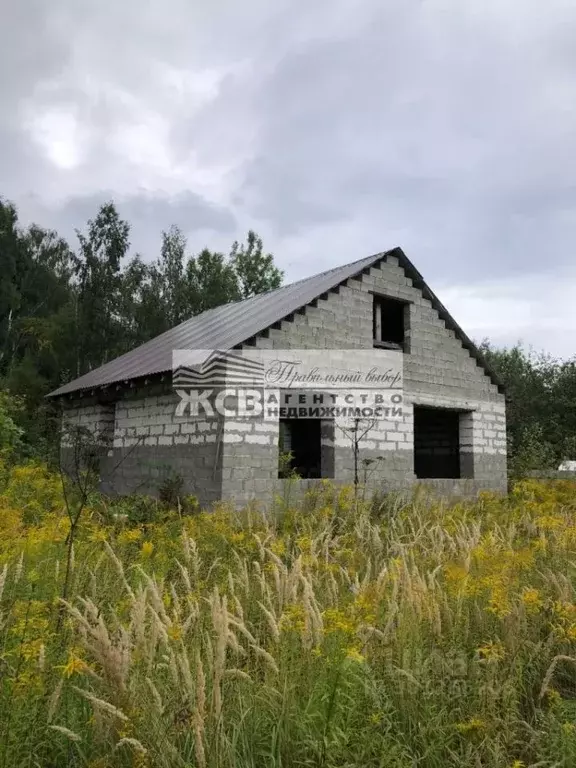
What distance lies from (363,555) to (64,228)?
32.2 m

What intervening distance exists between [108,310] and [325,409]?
17846 mm

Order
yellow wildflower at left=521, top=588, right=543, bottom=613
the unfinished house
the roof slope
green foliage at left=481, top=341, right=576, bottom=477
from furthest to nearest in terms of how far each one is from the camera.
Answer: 1. green foliage at left=481, top=341, right=576, bottom=477
2. the roof slope
3. the unfinished house
4. yellow wildflower at left=521, top=588, right=543, bottom=613

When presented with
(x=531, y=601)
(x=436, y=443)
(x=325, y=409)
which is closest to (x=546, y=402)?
(x=436, y=443)

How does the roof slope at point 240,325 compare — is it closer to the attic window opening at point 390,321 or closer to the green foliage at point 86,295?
the attic window opening at point 390,321

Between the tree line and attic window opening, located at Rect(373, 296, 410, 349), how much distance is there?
487 inches

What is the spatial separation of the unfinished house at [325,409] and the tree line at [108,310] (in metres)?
11.4

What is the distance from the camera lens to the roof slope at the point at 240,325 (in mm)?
9555

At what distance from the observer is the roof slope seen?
9555 mm

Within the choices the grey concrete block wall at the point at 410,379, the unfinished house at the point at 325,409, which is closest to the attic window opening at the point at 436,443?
the unfinished house at the point at 325,409

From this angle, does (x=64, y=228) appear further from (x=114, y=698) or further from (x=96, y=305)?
(x=114, y=698)

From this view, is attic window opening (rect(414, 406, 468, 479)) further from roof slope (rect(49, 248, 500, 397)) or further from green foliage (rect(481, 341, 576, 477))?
green foliage (rect(481, 341, 576, 477))

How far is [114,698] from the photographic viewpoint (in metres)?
1.91

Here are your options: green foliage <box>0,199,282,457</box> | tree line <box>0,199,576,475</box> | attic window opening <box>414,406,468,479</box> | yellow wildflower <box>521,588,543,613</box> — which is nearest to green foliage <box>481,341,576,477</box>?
tree line <box>0,199,576,475</box>

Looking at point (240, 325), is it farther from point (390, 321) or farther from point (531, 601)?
point (531, 601)
